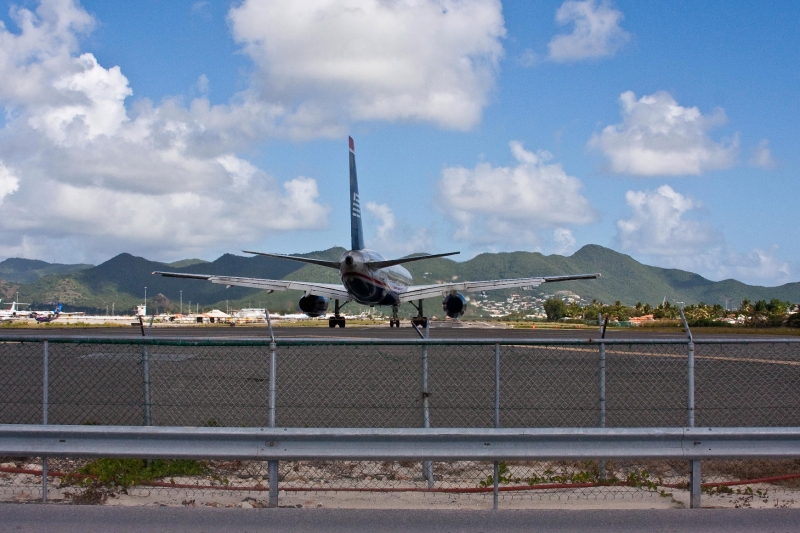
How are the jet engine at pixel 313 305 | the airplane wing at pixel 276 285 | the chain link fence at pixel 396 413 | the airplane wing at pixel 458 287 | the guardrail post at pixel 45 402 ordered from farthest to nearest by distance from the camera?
the airplane wing at pixel 458 287, the jet engine at pixel 313 305, the airplane wing at pixel 276 285, the chain link fence at pixel 396 413, the guardrail post at pixel 45 402

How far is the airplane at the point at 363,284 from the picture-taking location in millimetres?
41094

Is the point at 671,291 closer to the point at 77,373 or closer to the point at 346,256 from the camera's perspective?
the point at 346,256

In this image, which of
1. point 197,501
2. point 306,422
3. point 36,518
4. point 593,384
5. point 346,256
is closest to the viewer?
point 36,518

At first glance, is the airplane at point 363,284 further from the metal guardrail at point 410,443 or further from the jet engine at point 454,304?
the metal guardrail at point 410,443

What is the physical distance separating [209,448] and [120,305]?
7182 inches

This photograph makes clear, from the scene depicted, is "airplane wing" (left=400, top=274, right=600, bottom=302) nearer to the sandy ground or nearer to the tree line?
the tree line

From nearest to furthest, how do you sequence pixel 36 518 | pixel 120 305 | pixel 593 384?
pixel 36 518 < pixel 593 384 < pixel 120 305

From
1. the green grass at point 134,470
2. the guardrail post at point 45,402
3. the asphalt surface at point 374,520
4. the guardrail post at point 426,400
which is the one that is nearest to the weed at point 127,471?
the green grass at point 134,470

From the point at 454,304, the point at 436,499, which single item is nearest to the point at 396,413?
the point at 436,499

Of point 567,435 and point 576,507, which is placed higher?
point 567,435

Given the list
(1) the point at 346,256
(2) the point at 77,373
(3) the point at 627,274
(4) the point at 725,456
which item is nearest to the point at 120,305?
(3) the point at 627,274

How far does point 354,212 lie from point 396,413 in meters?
35.5

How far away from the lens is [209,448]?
7461 millimetres

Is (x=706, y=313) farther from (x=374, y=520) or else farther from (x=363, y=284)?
(x=374, y=520)
